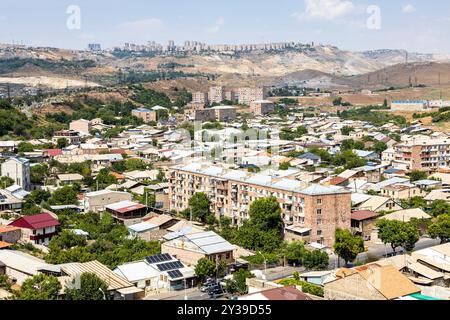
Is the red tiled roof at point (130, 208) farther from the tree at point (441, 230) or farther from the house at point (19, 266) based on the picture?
the tree at point (441, 230)

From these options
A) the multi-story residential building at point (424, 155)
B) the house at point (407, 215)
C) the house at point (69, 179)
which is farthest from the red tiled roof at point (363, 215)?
the house at point (69, 179)

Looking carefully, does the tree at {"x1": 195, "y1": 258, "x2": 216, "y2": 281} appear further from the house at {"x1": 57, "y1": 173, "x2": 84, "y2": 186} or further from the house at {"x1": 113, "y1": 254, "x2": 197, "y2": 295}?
the house at {"x1": 57, "y1": 173, "x2": 84, "y2": 186}

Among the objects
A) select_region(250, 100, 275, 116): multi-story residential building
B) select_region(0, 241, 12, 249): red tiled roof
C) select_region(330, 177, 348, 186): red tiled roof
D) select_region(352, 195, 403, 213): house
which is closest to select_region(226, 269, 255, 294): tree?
select_region(0, 241, 12, 249): red tiled roof

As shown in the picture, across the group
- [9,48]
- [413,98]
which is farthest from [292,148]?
[9,48]

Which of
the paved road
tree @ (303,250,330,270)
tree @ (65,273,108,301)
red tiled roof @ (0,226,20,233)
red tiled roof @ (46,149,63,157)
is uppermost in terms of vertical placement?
red tiled roof @ (46,149,63,157)

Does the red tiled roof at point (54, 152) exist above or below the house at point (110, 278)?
above
